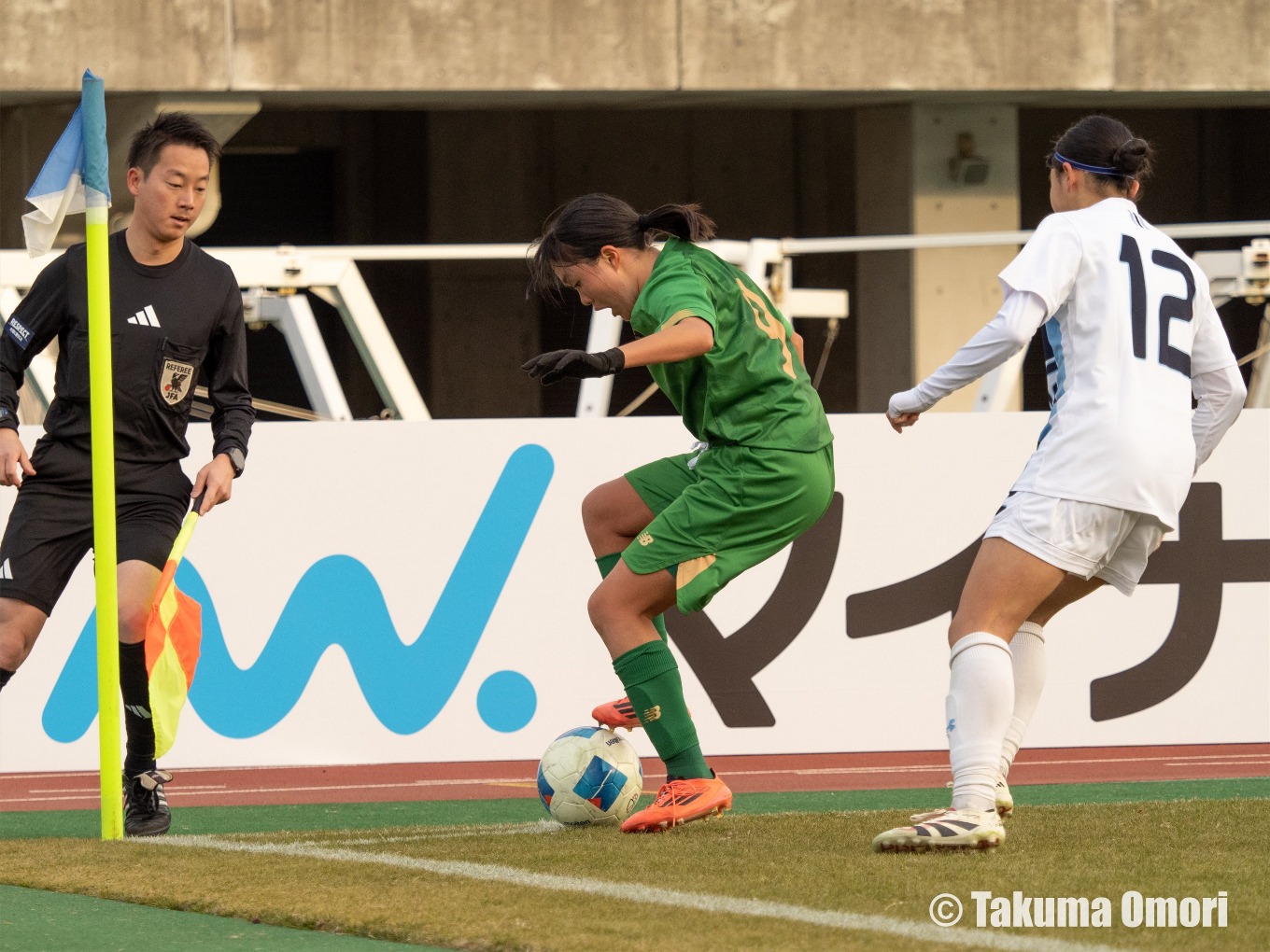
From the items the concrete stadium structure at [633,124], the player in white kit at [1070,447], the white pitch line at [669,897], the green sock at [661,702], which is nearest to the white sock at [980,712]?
the player in white kit at [1070,447]

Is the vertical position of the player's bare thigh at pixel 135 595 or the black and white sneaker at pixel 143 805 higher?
the player's bare thigh at pixel 135 595

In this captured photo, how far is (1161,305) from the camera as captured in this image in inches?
173

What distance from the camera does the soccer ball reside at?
5.23m

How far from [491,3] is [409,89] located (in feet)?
2.87

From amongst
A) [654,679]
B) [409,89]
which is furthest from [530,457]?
[409,89]

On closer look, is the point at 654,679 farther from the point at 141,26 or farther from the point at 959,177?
the point at 959,177

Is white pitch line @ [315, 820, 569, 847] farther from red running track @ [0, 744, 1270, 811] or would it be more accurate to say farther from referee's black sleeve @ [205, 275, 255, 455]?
referee's black sleeve @ [205, 275, 255, 455]

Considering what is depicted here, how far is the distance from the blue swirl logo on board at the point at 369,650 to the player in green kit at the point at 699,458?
2.37m

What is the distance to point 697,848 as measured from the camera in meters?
4.61

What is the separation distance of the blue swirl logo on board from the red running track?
220mm

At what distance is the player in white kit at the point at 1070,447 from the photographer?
14.0 feet

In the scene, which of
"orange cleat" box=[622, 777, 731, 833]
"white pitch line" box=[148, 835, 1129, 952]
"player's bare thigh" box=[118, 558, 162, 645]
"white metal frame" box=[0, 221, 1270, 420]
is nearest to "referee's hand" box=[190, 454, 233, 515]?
"player's bare thigh" box=[118, 558, 162, 645]

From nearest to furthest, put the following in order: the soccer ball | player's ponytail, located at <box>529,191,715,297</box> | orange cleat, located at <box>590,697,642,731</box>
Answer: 1. player's ponytail, located at <box>529,191,715,297</box>
2. the soccer ball
3. orange cleat, located at <box>590,697,642,731</box>

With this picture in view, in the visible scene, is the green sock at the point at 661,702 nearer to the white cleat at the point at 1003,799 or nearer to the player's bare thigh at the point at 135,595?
the white cleat at the point at 1003,799
